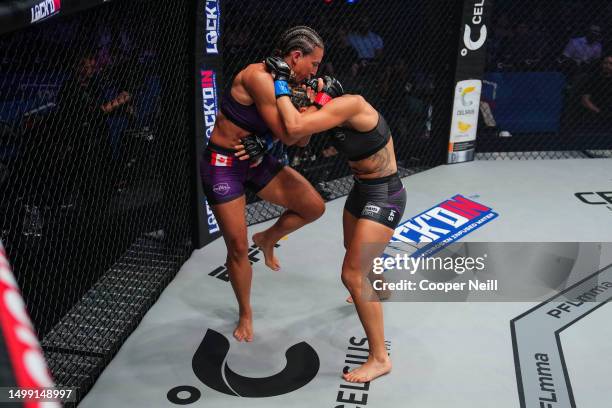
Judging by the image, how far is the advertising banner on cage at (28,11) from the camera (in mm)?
2089

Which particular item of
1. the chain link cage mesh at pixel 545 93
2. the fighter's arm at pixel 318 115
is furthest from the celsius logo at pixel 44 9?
the chain link cage mesh at pixel 545 93

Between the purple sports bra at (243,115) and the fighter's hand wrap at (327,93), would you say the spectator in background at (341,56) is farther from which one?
the fighter's hand wrap at (327,93)

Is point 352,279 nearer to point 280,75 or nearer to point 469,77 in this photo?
point 280,75

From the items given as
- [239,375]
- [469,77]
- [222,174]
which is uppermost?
[222,174]

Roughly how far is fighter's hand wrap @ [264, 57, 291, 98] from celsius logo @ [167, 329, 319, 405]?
4.07 ft

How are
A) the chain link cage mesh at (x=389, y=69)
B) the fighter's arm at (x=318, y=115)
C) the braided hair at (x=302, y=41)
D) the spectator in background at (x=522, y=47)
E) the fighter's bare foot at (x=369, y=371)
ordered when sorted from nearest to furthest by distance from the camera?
the fighter's arm at (x=318, y=115) < the braided hair at (x=302, y=41) < the fighter's bare foot at (x=369, y=371) < the chain link cage mesh at (x=389, y=69) < the spectator in background at (x=522, y=47)

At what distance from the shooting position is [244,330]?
3.38m

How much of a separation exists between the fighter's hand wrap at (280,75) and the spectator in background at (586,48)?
482cm

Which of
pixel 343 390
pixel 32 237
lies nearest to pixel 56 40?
pixel 32 237

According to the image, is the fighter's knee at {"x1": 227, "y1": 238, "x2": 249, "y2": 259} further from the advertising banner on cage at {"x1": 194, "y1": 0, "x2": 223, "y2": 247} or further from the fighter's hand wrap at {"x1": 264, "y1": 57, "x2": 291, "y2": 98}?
the advertising banner on cage at {"x1": 194, "y1": 0, "x2": 223, "y2": 247}

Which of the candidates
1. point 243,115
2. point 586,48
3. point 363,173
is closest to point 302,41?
point 243,115

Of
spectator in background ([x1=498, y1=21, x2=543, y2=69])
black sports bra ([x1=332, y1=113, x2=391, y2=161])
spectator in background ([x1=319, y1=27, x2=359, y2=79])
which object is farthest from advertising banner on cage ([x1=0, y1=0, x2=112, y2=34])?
spectator in background ([x1=498, y1=21, x2=543, y2=69])

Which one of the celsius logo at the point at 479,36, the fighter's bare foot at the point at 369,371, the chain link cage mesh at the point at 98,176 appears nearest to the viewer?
the fighter's bare foot at the point at 369,371

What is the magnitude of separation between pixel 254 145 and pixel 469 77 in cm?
320
